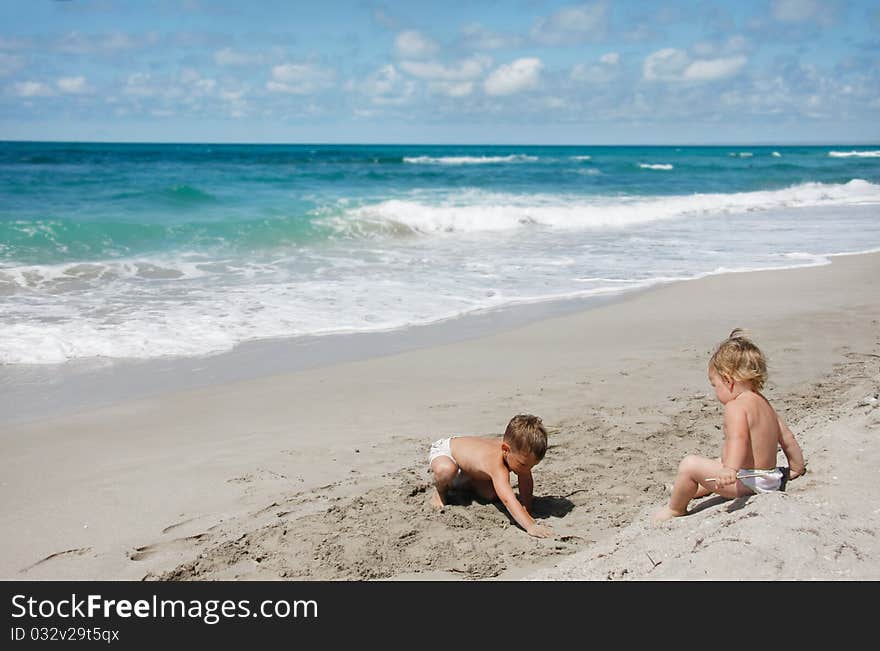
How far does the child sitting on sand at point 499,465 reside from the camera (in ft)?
14.3

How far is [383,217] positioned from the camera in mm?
Result: 21344

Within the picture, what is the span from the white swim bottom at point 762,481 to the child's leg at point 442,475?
155 centimetres

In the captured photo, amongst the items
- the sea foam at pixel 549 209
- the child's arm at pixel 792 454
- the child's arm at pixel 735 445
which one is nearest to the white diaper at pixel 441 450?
the child's arm at pixel 735 445

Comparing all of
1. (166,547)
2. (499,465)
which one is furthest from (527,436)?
(166,547)

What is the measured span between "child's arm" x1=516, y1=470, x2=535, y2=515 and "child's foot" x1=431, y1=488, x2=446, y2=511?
1.47 ft

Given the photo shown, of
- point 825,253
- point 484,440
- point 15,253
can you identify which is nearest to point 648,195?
point 825,253

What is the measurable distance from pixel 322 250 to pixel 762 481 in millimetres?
12987

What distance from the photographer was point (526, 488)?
14.7ft

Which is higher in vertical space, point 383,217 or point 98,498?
point 383,217

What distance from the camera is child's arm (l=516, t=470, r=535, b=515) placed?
446 cm

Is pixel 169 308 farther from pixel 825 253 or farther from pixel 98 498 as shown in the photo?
pixel 825 253

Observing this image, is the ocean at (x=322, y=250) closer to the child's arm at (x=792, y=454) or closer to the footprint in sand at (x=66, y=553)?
the footprint in sand at (x=66, y=553)

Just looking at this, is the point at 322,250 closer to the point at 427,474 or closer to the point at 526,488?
the point at 427,474
